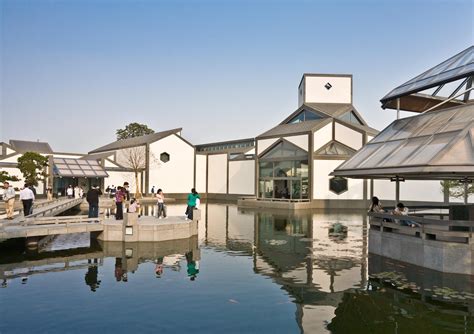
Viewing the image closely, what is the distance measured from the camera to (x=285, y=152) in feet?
148

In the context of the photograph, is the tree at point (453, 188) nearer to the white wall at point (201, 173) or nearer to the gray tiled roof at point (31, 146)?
the white wall at point (201, 173)

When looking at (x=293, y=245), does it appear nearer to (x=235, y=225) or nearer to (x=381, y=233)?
(x=381, y=233)

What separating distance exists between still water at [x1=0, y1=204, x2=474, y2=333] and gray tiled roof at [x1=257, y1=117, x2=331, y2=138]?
26030mm

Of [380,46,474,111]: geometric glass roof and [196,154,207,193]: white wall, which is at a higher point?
[380,46,474,111]: geometric glass roof

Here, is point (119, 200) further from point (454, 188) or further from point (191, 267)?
point (454, 188)

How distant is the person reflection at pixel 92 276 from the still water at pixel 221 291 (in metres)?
0.03

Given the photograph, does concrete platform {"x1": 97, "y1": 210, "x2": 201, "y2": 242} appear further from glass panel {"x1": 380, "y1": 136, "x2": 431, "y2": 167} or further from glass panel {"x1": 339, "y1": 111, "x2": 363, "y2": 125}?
glass panel {"x1": 339, "y1": 111, "x2": 363, "y2": 125}

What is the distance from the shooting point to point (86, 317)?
864 cm

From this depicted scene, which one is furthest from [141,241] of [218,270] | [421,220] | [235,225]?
[421,220]

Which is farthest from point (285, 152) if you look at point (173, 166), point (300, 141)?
point (173, 166)

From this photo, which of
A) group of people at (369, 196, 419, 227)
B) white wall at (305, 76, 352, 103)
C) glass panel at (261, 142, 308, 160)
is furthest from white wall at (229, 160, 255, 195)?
group of people at (369, 196, 419, 227)

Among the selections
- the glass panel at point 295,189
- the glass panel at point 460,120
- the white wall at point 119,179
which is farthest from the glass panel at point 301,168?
the glass panel at point 460,120

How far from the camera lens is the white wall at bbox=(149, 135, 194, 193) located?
57125 millimetres

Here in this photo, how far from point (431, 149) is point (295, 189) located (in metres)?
30.4
